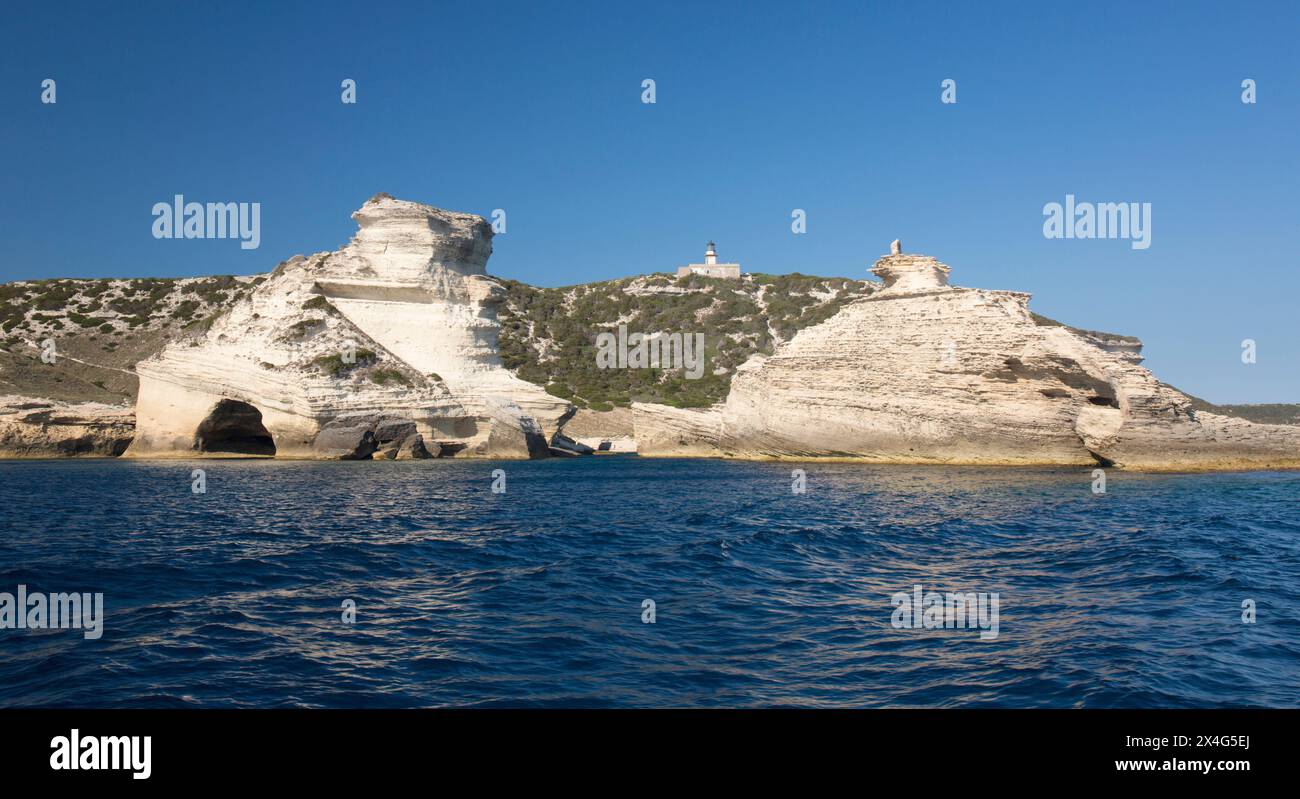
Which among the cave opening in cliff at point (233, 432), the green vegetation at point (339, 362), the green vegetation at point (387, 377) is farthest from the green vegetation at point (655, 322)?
the cave opening in cliff at point (233, 432)

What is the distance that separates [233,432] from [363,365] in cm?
709

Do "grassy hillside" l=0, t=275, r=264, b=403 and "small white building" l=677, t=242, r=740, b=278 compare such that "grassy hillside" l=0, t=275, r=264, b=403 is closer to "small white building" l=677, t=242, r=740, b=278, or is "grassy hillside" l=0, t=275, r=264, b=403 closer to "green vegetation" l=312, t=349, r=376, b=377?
"green vegetation" l=312, t=349, r=376, b=377

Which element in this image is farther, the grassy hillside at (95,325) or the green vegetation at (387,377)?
the grassy hillside at (95,325)

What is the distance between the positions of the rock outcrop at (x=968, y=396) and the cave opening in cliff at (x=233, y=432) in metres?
22.6

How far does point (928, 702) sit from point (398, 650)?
4.83 meters

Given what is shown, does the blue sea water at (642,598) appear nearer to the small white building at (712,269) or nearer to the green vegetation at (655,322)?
the green vegetation at (655,322)

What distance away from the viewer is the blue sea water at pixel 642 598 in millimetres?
7301

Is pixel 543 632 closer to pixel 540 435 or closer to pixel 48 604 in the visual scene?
pixel 48 604

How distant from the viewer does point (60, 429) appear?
39250mm

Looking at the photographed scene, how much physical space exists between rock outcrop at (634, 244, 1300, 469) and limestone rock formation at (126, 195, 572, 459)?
12.9 m

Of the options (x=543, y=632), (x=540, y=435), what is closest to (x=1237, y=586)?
(x=543, y=632)

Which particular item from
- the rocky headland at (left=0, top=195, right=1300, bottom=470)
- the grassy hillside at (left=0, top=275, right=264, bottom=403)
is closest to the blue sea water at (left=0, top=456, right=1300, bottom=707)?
the rocky headland at (left=0, top=195, right=1300, bottom=470)

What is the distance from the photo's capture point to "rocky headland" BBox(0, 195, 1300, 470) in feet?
A: 105
